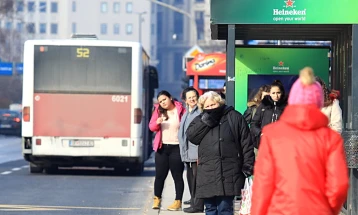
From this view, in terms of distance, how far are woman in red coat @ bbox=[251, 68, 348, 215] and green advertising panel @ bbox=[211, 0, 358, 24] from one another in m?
6.70

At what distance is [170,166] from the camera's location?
637 inches

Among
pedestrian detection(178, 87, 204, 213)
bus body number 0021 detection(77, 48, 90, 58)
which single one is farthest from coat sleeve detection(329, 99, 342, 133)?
bus body number 0021 detection(77, 48, 90, 58)

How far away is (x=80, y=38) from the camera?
24875 millimetres

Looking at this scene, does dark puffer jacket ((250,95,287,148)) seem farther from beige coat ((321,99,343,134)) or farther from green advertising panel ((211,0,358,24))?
beige coat ((321,99,343,134))

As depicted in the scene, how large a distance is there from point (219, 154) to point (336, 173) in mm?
3899

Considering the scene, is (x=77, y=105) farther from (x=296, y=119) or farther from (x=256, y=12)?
(x=296, y=119)

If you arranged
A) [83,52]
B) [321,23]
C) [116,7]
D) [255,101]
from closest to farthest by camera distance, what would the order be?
[321,23]
[255,101]
[83,52]
[116,7]

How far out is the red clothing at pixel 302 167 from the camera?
7109 mm

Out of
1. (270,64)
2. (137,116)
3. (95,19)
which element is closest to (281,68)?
(270,64)

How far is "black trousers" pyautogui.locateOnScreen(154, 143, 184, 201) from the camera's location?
52.8 ft

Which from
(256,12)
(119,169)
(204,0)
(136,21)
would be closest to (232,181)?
(256,12)

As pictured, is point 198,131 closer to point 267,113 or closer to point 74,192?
point 267,113

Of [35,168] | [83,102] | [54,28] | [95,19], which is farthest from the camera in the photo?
[54,28]

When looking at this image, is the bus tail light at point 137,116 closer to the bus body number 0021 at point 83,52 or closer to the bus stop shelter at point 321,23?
the bus body number 0021 at point 83,52
